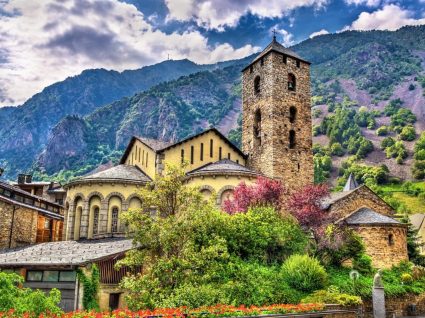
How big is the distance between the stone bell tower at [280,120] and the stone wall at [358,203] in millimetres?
4335

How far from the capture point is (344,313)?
18.9 metres

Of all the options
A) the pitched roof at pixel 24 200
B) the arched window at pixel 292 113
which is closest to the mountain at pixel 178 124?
the arched window at pixel 292 113

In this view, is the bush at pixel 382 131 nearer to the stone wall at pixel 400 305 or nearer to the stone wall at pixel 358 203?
the stone wall at pixel 358 203

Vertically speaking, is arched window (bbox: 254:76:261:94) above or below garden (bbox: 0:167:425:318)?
above

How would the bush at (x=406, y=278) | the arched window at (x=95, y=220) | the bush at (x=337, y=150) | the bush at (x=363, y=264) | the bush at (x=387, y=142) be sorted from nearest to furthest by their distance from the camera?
the bush at (x=363, y=264)
the bush at (x=406, y=278)
the arched window at (x=95, y=220)
the bush at (x=387, y=142)
the bush at (x=337, y=150)

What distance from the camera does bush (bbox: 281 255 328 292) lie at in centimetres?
2256

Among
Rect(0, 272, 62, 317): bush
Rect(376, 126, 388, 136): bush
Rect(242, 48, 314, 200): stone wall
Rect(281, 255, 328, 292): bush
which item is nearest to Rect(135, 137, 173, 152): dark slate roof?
Rect(242, 48, 314, 200): stone wall

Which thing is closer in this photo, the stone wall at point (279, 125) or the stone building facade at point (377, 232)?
the stone building facade at point (377, 232)

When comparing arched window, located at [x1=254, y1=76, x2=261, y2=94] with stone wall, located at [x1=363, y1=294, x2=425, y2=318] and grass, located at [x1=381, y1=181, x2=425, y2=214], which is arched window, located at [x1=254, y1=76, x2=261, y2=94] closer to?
stone wall, located at [x1=363, y1=294, x2=425, y2=318]

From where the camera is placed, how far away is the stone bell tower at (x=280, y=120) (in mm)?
36688

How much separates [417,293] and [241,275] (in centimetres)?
1458

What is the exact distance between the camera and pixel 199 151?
115 feet

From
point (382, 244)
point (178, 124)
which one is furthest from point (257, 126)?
point (178, 124)

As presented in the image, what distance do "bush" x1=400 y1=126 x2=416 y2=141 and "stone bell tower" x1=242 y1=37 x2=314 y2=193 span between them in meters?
106
